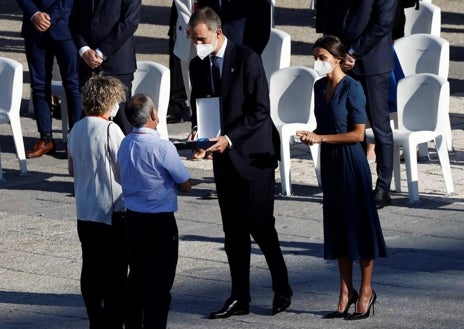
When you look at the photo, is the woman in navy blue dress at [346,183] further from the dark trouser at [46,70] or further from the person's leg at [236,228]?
the dark trouser at [46,70]

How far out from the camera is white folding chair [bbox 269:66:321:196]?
1272cm

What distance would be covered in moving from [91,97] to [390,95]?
18.7ft

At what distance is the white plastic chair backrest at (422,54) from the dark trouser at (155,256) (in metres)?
6.91

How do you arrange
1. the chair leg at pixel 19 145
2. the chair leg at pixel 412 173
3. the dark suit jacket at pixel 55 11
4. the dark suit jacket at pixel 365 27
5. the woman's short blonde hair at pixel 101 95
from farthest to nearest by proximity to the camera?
1. the dark suit jacket at pixel 55 11
2. the chair leg at pixel 19 145
3. the chair leg at pixel 412 173
4. the dark suit jacket at pixel 365 27
5. the woman's short blonde hair at pixel 101 95

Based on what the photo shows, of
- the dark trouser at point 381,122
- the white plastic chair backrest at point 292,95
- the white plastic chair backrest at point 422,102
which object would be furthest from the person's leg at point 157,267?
the white plastic chair backrest at point 292,95

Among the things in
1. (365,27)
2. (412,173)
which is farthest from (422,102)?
(365,27)

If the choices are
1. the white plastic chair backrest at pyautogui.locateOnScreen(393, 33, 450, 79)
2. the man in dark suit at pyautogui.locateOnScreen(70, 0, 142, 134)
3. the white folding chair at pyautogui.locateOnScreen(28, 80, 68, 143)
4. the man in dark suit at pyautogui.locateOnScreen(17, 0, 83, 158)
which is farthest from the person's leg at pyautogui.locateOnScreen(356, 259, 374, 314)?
the white folding chair at pyautogui.locateOnScreen(28, 80, 68, 143)

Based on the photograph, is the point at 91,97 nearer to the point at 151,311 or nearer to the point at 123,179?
the point at 123,179

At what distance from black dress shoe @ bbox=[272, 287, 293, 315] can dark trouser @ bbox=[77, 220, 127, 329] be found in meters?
1.03

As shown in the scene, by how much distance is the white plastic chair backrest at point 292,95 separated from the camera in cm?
1284

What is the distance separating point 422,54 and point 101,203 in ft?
22.8

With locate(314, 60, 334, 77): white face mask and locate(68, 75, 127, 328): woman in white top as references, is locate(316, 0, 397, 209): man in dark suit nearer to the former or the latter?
locate(314, 60, 334, 77): white face mask

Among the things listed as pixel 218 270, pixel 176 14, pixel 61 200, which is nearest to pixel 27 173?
pixel 61 200

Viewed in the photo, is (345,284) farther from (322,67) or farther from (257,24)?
(257,24)
